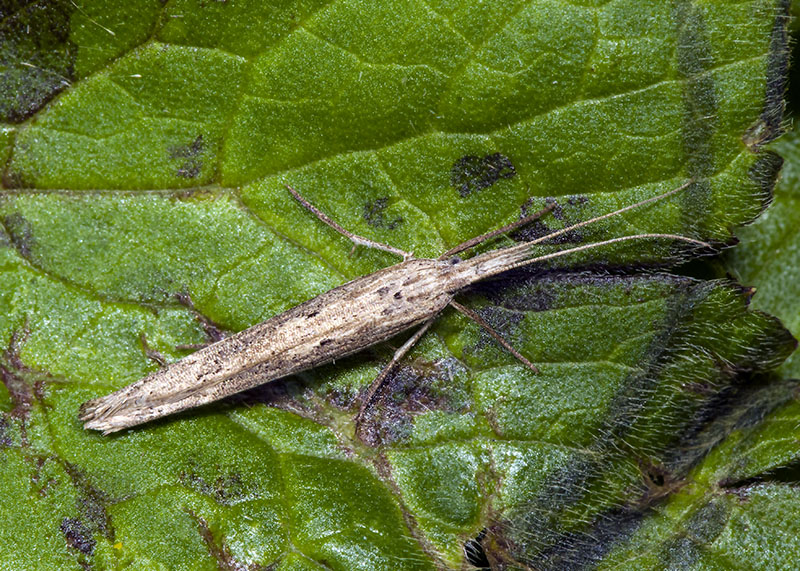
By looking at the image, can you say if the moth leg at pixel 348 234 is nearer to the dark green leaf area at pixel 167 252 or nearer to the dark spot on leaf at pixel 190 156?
the dark green leaf area at pixel 167 252

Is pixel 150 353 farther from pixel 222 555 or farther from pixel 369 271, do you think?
pixel 369 271

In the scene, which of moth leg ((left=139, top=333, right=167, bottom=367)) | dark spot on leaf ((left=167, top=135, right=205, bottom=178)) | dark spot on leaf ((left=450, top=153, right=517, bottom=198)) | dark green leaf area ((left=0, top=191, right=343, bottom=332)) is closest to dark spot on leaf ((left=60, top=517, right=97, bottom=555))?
moth leg ((left=139, top=333, right=167, bottom=367))

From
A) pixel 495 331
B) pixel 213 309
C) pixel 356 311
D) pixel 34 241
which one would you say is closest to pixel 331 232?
pixel 356 311

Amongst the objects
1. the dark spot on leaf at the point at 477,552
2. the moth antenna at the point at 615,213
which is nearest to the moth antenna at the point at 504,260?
the moth antenna at the point at 615,213

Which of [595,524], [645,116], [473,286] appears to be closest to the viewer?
[645,116]

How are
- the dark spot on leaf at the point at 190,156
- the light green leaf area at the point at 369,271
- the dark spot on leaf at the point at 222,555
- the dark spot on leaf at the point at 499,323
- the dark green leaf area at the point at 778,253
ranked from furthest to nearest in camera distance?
the dark green leaf area at the point at 778,253, the dark spot on leaf at the point at 499,323, the dark spot on leaf at the point at 190,156, the dark spot on leaf at the point at 222,555, the light green leaf area at the point at 369,271

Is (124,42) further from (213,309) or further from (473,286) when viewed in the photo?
(473,286)
